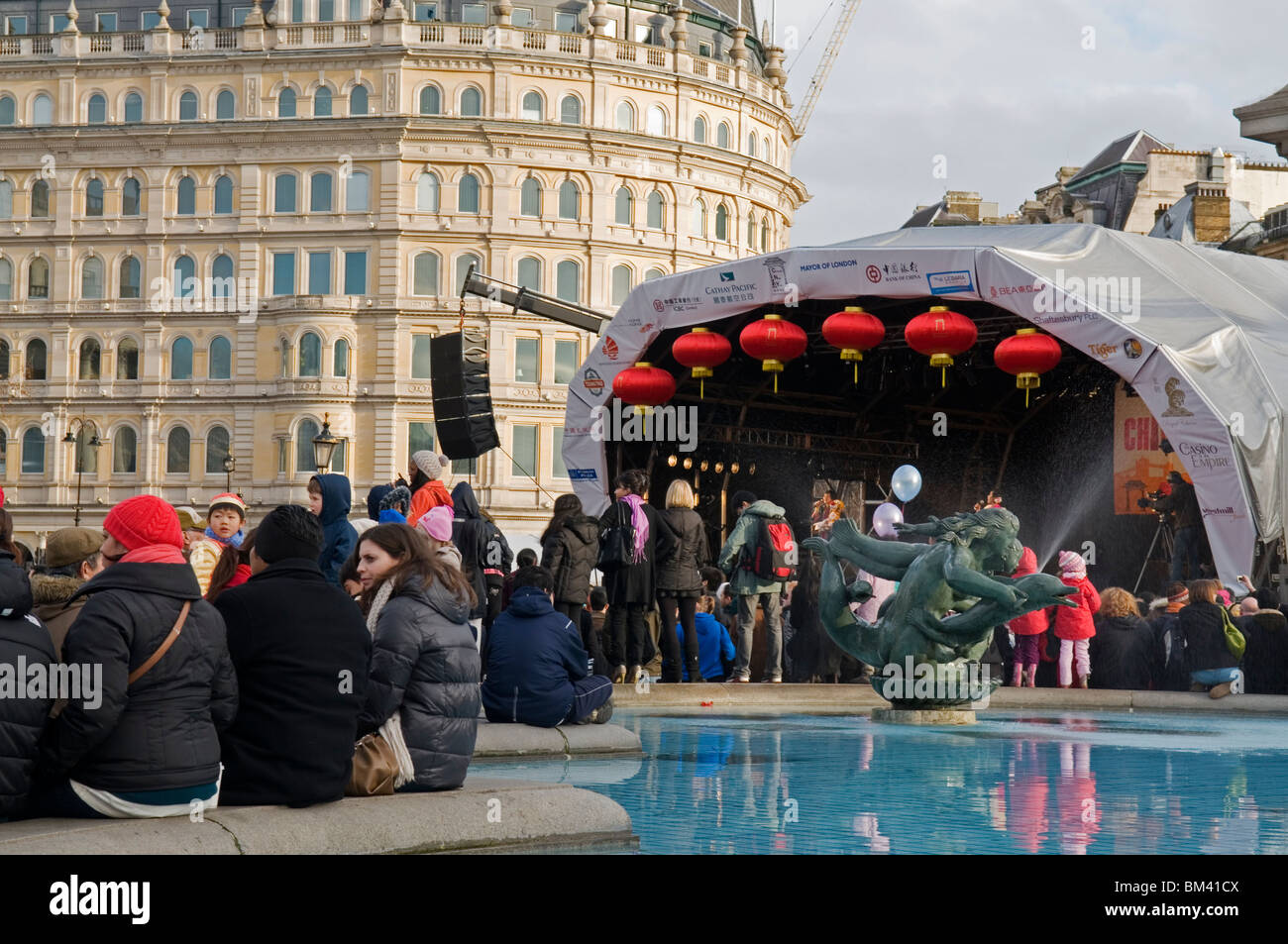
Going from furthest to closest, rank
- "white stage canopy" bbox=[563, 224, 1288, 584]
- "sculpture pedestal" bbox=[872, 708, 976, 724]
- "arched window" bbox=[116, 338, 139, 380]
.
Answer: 1. "arched window" bbox=[116, 338, 139, 380]
2. "white stage canopy" bbox=[563, 224, 1288, 584]
3. "sculpture pedestal" bbox=[872, 708, 976, 724]

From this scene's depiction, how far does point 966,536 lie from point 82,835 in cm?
849

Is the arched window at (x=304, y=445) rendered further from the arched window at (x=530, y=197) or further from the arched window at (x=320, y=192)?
the arched window at (x=530, y=197)

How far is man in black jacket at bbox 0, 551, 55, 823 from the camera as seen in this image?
236 inches

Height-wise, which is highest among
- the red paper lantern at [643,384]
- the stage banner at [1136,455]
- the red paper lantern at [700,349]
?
the red paper lantern at [700,349]

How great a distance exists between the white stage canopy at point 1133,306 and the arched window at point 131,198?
45754mm

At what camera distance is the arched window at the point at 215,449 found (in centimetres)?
6380

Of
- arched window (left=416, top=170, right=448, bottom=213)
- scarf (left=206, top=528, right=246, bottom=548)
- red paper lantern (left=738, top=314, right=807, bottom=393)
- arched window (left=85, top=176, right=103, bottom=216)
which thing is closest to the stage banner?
red paper lantern (left=738, top=314, right=807, bottom=393)

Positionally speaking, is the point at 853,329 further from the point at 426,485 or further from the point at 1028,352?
the point at 426,485

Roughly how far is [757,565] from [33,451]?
52917 mm

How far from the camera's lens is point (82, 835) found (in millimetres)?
5871

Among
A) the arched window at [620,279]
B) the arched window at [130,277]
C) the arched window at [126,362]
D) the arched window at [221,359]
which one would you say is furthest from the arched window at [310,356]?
the arched window at [620,279]

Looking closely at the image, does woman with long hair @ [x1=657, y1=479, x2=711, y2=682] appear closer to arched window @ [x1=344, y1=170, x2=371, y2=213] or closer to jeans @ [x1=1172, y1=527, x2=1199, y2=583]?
jeans @ [x1=1172, y1=527, x2=1199, y2=583]

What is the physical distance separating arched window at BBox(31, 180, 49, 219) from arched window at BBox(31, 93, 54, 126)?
221 centimetres
